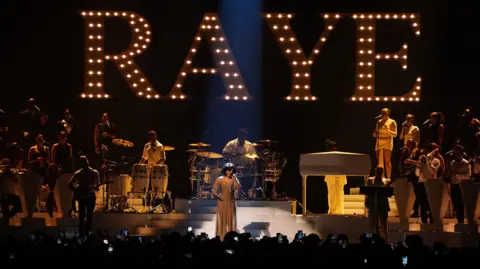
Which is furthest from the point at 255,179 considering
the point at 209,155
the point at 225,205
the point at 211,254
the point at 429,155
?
the point at 211,254

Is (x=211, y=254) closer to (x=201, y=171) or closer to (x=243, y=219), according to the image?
(x=243, y=219)

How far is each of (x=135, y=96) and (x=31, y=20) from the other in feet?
9.29

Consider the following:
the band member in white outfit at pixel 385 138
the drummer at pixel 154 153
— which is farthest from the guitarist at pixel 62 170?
the band member in white outfit at pixel 385 138

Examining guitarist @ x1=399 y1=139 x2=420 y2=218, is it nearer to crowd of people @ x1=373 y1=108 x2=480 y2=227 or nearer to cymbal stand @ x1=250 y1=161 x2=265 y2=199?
crowd of people @ x1=373 y1=108 x2=480 y2=227

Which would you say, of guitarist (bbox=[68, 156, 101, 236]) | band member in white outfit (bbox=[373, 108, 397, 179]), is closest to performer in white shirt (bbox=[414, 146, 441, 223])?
band member in white outfit (bbox=[373, 108, 397, 179])

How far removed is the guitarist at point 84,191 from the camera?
1667cm

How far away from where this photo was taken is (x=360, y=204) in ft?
66.3

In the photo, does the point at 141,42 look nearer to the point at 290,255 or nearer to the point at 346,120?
the point at 346,120

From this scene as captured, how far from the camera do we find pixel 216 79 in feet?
72.8

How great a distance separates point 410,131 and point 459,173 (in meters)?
2.48

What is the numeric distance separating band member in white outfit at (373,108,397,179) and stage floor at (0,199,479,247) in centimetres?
216

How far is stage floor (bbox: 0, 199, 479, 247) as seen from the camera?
17438 mm

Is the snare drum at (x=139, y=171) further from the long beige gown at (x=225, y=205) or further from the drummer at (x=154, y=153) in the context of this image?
the long beige gown at (x=225, y=205)

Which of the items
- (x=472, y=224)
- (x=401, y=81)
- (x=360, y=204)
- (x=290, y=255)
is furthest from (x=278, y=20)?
(x=290, y=255)
